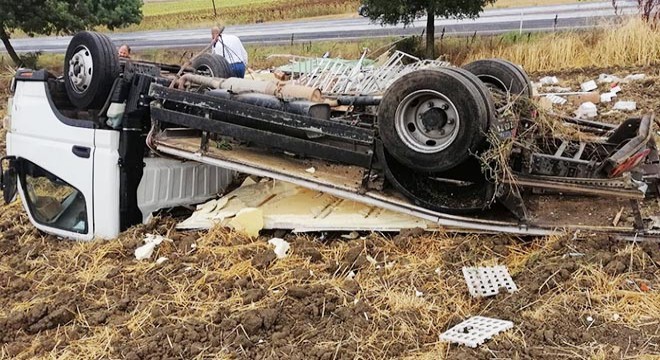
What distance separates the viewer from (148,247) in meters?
4.86

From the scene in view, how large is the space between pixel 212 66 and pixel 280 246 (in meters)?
2.59

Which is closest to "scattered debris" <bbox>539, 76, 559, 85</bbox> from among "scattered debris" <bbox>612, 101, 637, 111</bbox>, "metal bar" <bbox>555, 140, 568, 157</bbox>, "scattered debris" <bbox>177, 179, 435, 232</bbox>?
"scattered debris" <bbox>612, 101, 637, 111</bbox>

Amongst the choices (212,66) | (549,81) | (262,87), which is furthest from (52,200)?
(549,81)

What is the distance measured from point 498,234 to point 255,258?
1638mm

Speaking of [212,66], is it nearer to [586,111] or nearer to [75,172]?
[75,172]

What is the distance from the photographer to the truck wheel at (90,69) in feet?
16.9

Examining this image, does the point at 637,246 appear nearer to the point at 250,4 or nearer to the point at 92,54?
the point at 92,54

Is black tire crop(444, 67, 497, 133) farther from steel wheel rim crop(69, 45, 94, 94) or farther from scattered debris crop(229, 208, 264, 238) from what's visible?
steel wheel rim crop(69, 45, 94, 94)

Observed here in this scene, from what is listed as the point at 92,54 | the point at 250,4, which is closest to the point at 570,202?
the point at 92,54

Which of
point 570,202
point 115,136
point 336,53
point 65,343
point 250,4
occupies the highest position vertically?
point 250,4

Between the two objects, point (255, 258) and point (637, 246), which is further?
point (255, 258)

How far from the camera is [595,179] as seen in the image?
4.14 meters

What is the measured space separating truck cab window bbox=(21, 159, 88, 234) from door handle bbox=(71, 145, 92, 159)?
0.30 m

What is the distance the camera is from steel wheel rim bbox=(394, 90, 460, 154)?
4.13m
